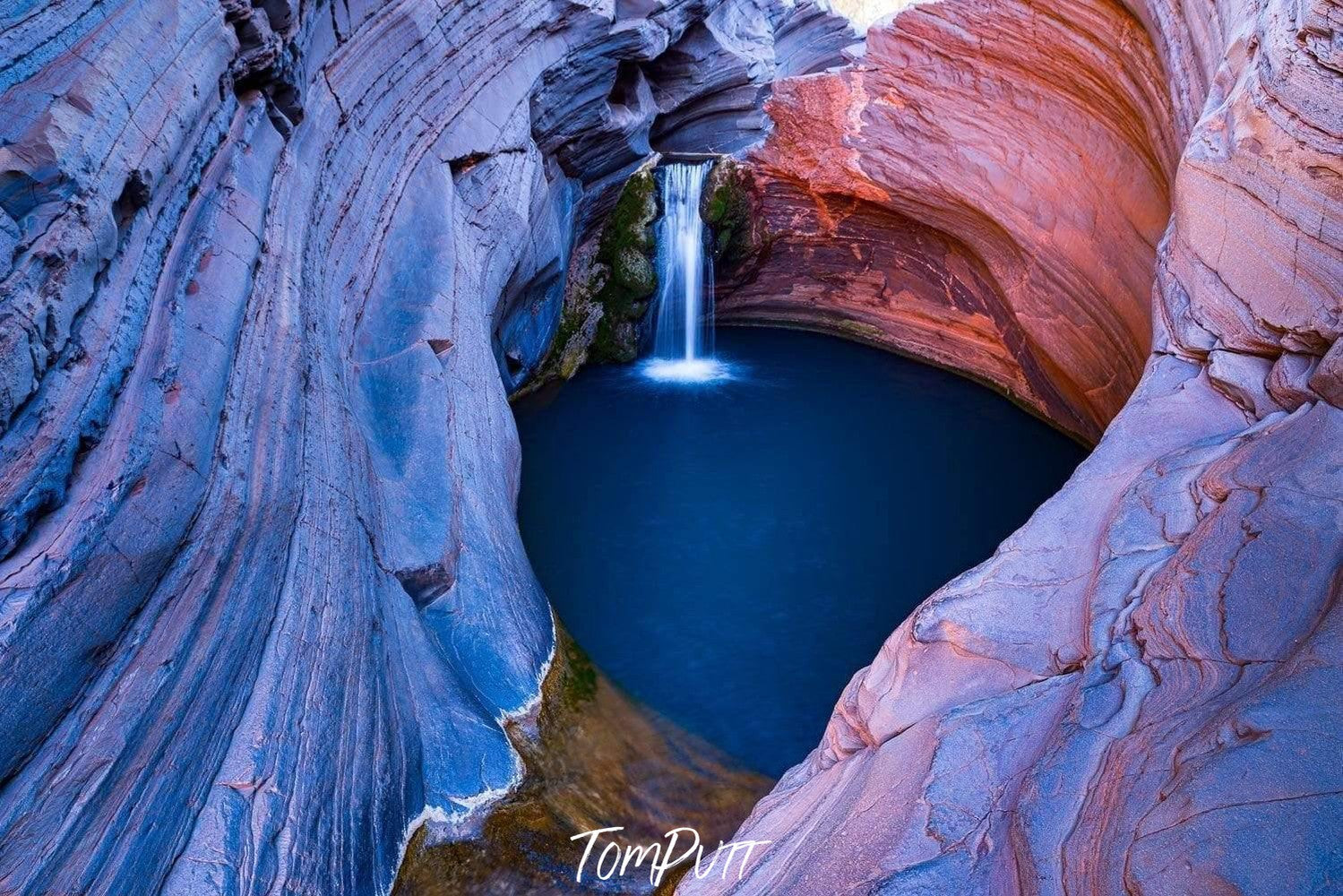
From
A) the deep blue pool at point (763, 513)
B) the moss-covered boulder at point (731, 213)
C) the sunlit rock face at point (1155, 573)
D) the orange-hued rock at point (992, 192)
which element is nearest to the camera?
the sunlit rock face at point (1155, 573)

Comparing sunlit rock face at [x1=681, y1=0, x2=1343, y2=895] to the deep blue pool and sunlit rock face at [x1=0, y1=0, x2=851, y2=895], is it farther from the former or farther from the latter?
→ sunlit rock face at [x1=0, y1=0, x2=851, y2=895]

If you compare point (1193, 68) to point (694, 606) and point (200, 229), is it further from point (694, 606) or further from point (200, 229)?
point (200, 229)

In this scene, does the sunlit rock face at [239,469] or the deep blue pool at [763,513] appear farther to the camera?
the deep blue pool at [763,513]

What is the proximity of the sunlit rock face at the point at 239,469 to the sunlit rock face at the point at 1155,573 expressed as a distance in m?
1.82

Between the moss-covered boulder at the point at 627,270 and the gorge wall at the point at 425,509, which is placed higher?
the moss-covered boulder at the point at 627,270

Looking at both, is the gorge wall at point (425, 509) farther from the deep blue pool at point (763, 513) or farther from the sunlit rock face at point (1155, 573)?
the deep blue pool at point (763, 513)

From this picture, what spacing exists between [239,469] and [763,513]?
5.05 meters

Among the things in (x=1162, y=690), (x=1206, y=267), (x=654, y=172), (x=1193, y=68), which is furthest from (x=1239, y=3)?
(x=654, y=172)

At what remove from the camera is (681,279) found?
11.8 metres

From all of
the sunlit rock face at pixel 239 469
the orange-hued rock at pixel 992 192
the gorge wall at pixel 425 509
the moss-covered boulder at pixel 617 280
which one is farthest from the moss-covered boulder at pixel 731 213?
the sunlit rock face at pixel 239 469

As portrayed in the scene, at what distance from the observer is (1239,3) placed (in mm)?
5168

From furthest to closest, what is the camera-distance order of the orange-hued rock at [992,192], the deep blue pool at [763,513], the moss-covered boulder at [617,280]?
the moss-covered boulder at [617,280], the orange-hued rock at [992,192], the deep blue pool at [763,513]

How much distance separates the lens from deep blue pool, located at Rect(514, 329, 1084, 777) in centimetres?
601

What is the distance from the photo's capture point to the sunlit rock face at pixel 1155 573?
2.14 m
